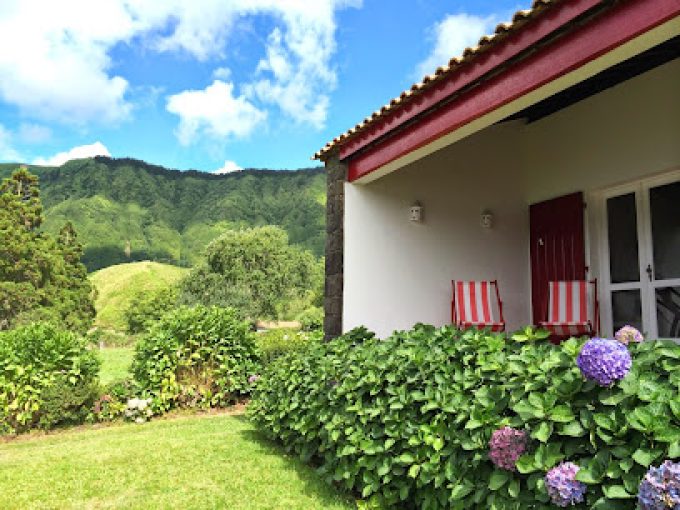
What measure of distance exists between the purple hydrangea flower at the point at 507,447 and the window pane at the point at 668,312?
3624 millimetres

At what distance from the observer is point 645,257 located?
17.8 ft

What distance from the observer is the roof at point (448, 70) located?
3.48 metres

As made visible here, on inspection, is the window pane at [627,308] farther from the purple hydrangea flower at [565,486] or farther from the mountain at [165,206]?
the mountain at [165,206]

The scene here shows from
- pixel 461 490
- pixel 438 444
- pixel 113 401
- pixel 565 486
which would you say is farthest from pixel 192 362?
pixel 565 486

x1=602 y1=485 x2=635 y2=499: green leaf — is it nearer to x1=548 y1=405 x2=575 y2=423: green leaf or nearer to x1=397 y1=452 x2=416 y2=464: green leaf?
x1=548 y1=405 x2=575 y2=423: green leaf

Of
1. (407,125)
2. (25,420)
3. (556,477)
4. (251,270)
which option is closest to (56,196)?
(251,270)

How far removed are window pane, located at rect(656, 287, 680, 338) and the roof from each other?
2945mm

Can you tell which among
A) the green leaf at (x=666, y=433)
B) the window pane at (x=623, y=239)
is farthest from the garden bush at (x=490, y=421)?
the window pane at (x=623, y=239)

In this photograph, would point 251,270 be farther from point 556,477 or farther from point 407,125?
point 556,477

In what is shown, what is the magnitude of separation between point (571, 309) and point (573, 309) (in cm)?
2

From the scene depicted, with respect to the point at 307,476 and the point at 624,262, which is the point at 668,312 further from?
the point at 307,476

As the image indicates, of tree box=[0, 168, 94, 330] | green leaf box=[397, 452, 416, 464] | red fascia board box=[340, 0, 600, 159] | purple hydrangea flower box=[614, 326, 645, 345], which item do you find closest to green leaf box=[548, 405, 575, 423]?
purple hydrangea flower box=[614, 326, 645, 345]

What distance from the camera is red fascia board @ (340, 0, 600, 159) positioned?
3.29 metres

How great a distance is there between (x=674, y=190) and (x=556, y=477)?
4214 mm
